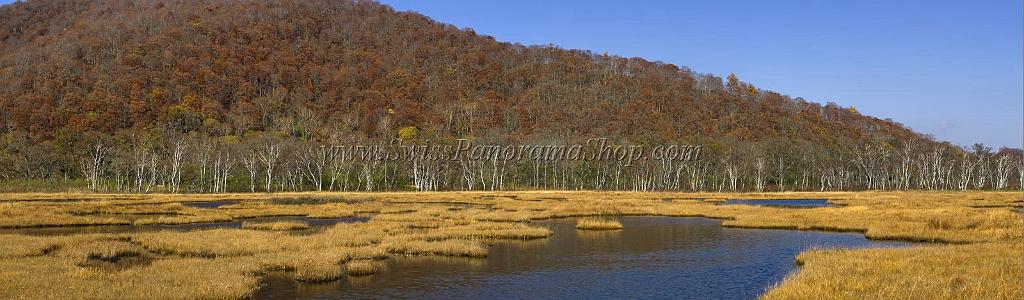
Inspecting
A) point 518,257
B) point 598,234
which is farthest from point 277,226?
point 598,234

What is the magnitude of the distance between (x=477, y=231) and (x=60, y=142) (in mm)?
130076

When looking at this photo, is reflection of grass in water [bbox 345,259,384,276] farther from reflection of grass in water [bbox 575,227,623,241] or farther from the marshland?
reflection of grass in water [bbox 575,227,623,241]

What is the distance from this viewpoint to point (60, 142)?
5266 inches

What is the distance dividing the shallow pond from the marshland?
0.29 feet

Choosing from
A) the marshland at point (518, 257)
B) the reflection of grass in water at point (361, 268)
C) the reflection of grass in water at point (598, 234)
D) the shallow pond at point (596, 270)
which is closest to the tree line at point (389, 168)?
the marshland at point (518, 257)

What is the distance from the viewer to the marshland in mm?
20328

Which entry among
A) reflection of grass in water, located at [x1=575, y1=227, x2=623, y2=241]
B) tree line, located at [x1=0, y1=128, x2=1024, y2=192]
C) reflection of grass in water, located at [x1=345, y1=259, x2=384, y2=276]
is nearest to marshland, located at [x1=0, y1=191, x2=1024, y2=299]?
reflection of grass in water, located at [x1=345, y1=259, x2=384, y2=276]

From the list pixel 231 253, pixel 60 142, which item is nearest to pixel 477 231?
pixel 231 253

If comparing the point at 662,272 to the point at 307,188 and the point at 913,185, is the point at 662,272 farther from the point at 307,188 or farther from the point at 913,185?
the point at 913,185

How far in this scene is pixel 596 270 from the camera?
2612 centimetres

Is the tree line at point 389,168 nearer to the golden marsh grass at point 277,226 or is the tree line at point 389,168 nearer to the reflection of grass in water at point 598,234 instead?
the golden marsh grass at point 277,226

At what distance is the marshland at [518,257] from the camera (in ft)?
66.7

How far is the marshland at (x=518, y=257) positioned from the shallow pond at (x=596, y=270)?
0.29 ft

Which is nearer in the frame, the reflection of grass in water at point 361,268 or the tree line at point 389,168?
the reflection of grass in water at point 361,268
